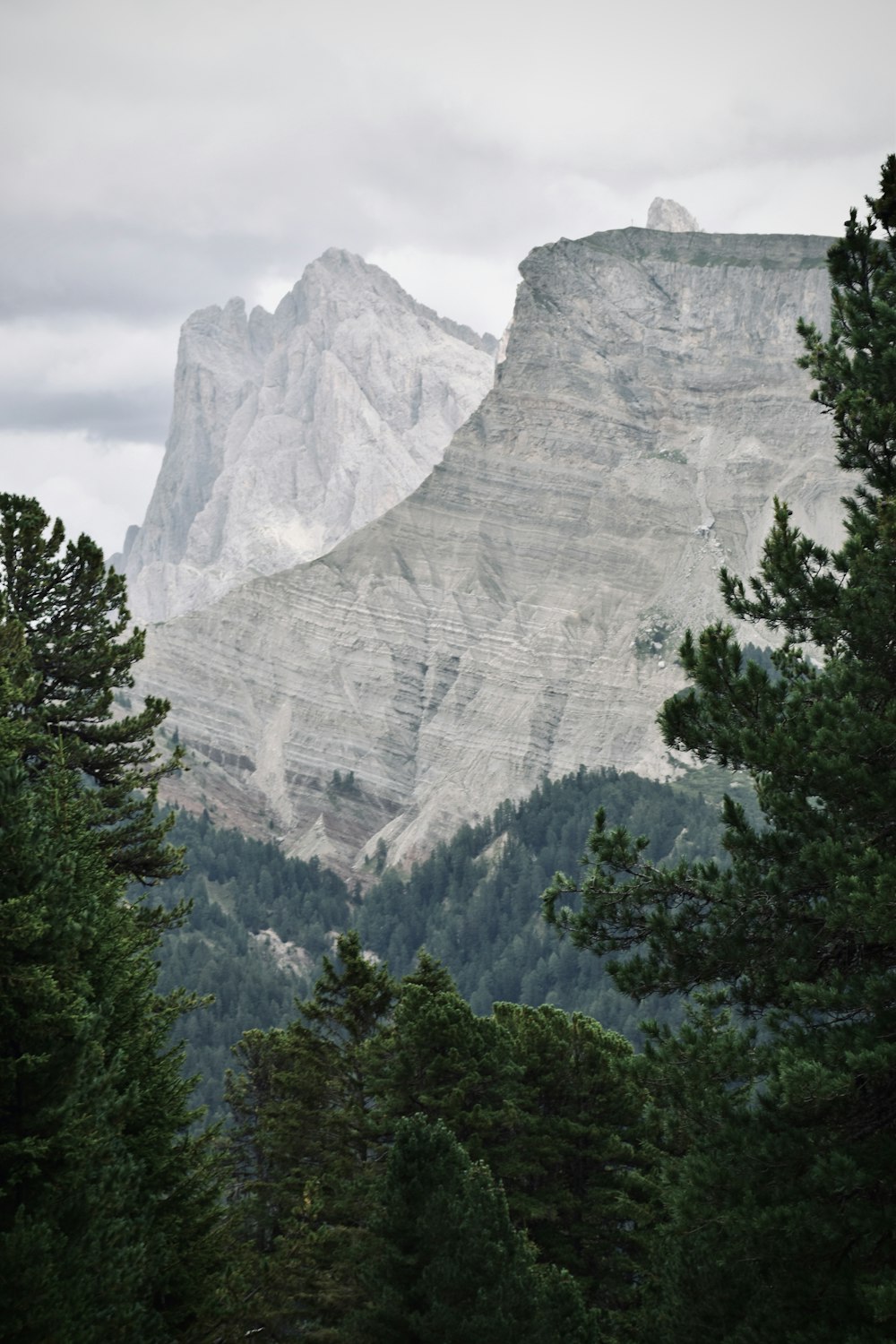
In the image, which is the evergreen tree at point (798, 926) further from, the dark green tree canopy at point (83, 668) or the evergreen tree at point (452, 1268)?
the dark green tree canopy at point (83, 668)

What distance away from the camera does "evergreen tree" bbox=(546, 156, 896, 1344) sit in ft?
53.5

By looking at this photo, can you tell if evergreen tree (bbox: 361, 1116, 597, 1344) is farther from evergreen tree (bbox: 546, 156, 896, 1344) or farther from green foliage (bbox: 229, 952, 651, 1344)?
evergreen tree (bbox: 546, 156, 896, 1344)

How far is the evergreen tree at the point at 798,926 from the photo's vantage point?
16.3 meters

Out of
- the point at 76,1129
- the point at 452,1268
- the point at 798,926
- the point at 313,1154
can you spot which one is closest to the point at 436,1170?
the point at 452,1268

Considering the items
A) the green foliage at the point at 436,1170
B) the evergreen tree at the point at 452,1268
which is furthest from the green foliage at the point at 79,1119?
the green foliage at the point at 436,1170

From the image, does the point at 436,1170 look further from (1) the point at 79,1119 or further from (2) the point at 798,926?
(1) the point at 79,1119

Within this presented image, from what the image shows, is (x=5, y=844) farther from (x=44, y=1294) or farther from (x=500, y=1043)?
(x=500, y=1043)

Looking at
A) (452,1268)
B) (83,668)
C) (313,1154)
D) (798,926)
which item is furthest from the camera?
(313,1154)

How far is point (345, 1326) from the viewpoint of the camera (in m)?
24.8

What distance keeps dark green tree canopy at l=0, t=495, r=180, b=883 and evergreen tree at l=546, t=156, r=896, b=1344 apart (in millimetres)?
12545

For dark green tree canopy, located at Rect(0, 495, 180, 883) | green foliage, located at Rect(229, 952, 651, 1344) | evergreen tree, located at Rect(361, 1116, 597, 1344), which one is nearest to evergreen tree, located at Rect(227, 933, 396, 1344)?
green foliage, located at Rect(229, 952, 651, 1344)

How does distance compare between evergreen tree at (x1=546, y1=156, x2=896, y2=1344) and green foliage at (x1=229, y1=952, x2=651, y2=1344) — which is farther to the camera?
green foliage at (x1=229, y1=952, x2=651, y2=1344)

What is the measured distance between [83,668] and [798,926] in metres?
17.5

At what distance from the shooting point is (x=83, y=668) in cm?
3042
